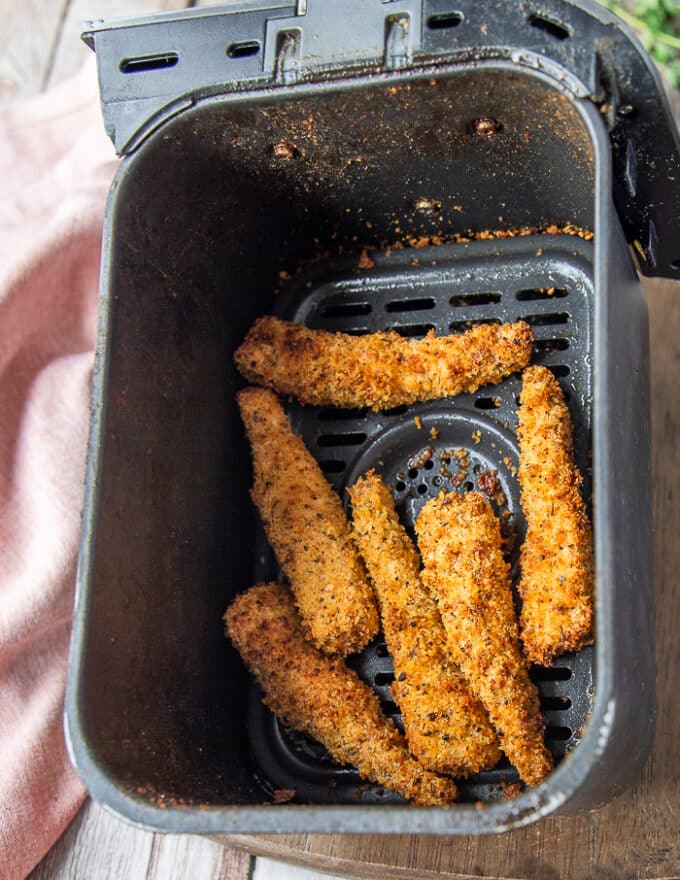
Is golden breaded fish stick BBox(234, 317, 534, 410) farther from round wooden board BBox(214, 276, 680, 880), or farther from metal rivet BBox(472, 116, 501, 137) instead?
round wooden board BBox(214, 276, 680, 880)

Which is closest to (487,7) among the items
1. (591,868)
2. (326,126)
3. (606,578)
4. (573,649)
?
(326,126)

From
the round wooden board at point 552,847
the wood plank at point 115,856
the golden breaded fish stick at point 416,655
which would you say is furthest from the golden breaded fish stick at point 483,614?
the wood plank at point 115,856

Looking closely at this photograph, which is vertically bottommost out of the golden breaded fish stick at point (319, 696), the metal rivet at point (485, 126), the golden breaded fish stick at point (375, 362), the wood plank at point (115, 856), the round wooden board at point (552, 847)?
the wood plank at point (115, 856)

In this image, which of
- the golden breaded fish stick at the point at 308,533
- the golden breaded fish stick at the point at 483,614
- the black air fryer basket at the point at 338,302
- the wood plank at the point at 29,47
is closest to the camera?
the black air fryer basket at the point at 338,302

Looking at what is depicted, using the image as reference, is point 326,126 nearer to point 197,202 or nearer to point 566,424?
point 197,202

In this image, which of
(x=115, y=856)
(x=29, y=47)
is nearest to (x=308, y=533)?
(x=115, y=856)

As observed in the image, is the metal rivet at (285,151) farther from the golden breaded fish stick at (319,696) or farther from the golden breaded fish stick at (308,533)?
the golden breaded fish stick at (319,696)

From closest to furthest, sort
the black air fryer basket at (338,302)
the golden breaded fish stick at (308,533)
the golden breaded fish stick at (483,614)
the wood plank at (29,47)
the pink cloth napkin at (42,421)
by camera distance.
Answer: the black air fryer basket at (338,302) → the golden breaded fish stick at (483,614) → the golden breaded fish stick at (308,533) → the pink cloth napkin at (42,421) → the wood plank at (29,47)
